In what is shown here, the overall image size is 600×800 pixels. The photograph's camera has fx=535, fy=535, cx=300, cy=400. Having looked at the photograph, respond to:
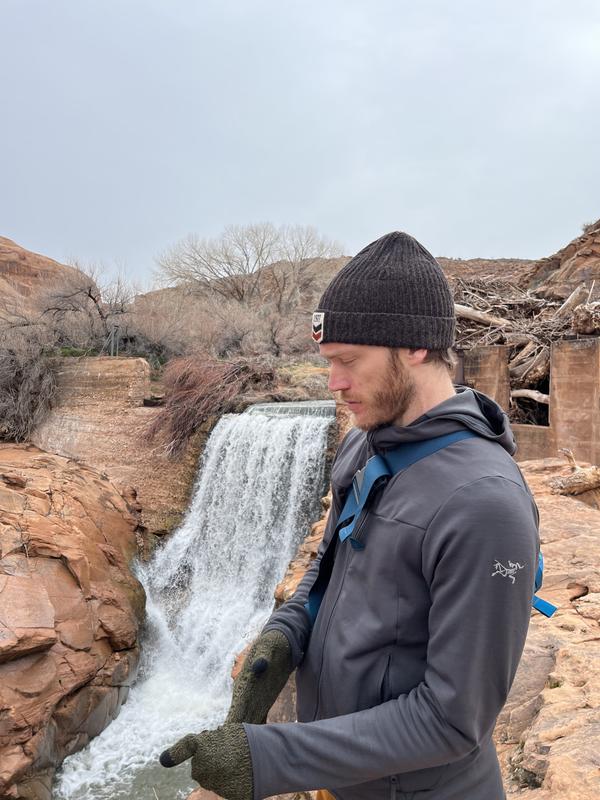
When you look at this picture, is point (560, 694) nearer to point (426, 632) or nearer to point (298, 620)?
point (298, 620)

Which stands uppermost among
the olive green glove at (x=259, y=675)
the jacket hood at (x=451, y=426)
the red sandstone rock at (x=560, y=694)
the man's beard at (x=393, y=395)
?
the man's beard at (x=393, y=395)

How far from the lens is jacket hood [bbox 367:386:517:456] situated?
1051mm

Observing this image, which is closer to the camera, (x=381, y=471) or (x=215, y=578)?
(x=381, y=471)

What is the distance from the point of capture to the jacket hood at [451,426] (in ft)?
3.45

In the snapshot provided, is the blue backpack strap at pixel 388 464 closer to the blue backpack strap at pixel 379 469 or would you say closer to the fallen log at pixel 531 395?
the blue backpack strap at pixel 379 469

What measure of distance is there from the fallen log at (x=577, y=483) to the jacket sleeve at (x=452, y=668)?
4559mm

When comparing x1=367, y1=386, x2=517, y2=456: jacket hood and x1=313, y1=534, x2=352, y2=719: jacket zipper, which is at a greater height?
x1=367, y1=386, x2=517, y2=456: jacket hood

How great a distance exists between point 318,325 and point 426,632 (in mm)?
676

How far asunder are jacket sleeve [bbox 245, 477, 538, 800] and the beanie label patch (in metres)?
0.48

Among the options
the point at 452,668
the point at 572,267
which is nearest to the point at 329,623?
the point at 452,668

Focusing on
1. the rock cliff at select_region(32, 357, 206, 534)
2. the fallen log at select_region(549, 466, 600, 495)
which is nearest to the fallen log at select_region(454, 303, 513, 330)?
the rock cliff at select_region(32, 357, 206, 534)

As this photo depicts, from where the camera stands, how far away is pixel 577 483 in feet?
16.5

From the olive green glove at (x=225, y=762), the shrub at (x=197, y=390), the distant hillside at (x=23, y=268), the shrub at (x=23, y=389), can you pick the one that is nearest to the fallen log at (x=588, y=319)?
the shrub at (x=197, y=390)

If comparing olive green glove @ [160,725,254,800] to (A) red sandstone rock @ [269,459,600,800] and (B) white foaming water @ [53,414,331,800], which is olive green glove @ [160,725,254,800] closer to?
(A) red sandstone rock @ [269,459,600,800]
